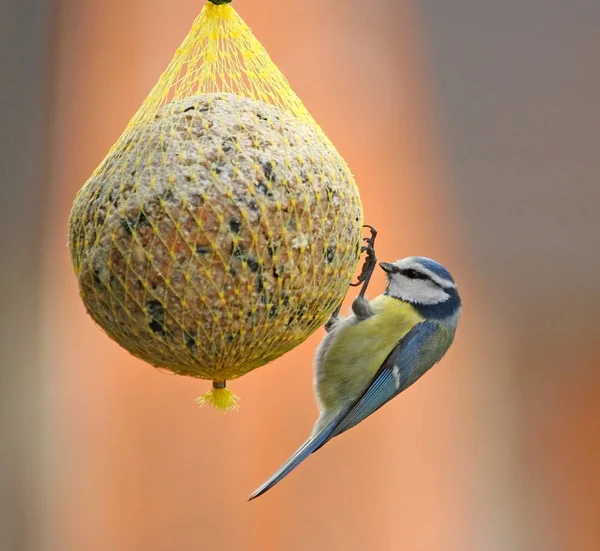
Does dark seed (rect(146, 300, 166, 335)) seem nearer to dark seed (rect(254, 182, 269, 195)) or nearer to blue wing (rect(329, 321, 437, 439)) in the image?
dark seed (rect(254, 182, 269, 195))

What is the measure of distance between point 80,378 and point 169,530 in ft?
1.82

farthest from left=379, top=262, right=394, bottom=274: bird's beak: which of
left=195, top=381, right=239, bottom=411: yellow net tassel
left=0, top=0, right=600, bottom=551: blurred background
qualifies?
left=0, top=0, right=600, bottom=551: blurred background

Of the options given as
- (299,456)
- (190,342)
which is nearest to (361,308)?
(299,456)

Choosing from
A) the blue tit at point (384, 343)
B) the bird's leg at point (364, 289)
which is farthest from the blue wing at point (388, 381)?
the bird's leg at point (364, 289)

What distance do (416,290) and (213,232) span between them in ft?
2.41

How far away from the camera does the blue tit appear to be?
6.11 ft

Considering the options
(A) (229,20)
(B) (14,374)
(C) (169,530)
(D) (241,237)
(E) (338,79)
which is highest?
(E) (338,79)

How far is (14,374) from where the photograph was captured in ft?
8.91

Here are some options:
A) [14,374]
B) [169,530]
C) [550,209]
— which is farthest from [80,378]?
[550,209]

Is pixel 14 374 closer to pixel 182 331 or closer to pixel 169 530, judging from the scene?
pixel 169 530

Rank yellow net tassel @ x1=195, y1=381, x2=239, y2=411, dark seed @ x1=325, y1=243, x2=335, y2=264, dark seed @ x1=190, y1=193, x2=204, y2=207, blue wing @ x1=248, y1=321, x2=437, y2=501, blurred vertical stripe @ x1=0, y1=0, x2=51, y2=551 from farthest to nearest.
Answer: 1. blurred vertical stripe @ x1=0, y1=0, x2=51, y2=551
2. blue wing @ x1=248, y1=321, x2=437, y2=501
3. yellow net tassel @ x1=195, y1=381, x2=239, y2=411
4. dark seed @ x1=325, y1=243, x2=335, y2=264
5. dark seed @ x1=190, y1=193, x2=204, y2=207

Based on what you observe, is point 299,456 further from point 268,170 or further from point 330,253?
point 268,170

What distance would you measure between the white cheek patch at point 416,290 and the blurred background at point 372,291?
0.79 meters

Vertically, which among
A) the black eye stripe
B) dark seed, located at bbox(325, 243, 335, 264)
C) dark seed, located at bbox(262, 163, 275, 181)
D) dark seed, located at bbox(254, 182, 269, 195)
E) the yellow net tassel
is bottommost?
the yellow net tassel
